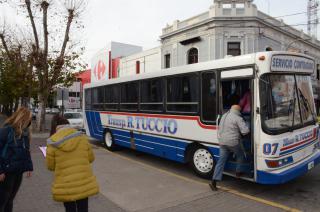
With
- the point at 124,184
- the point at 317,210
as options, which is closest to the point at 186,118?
the point at 124,184

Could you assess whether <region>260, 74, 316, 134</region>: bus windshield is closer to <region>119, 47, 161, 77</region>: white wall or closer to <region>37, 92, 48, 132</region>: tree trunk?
<region>37, 92, 48, 132</region>: tree trunk

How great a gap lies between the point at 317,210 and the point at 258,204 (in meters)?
0.91

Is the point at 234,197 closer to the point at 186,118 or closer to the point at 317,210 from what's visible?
the point at 317,210

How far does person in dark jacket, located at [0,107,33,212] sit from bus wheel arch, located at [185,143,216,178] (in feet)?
12.6

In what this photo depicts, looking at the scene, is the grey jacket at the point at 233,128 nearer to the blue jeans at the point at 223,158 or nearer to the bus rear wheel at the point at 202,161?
the blue jeans at the point at 223,158

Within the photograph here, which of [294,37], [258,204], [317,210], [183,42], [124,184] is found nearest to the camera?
[317,210]

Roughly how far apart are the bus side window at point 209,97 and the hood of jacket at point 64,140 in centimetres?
366

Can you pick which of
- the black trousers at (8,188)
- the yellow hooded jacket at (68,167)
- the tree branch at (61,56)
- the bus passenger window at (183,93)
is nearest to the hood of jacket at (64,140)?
the yellow hooded jacket at (68,167)

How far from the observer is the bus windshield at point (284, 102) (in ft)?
17.9

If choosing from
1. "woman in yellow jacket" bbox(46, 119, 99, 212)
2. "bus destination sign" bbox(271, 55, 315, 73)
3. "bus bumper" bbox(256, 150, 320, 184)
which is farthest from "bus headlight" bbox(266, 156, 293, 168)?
"woman in yellow jacket" bbox(46, 119, 99, 212)

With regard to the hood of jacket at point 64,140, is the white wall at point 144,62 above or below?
above

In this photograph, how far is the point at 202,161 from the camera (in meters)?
6.82

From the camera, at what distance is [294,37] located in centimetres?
2723

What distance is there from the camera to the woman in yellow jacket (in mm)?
3246
